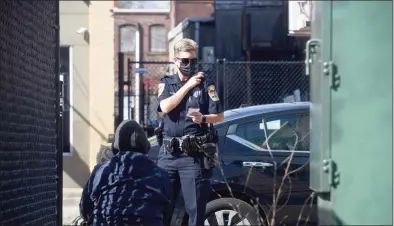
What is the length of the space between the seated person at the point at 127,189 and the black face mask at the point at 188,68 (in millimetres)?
1098

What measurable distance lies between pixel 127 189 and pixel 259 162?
2940 mm

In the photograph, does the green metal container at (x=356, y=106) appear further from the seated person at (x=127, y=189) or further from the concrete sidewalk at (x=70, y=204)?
the concrete sidewalk at (x=70, y=204)

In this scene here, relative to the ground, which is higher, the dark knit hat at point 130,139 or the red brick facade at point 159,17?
the red brick facade at point 159,17

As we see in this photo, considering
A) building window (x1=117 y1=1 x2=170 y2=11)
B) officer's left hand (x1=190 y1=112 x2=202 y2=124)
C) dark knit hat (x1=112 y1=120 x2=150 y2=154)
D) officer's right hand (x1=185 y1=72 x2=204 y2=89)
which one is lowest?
dark knit hat (x1=112 y1=120 x2=150 y2=154)

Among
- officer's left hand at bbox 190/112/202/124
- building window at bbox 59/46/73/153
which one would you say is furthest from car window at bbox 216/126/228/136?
building window at bbox 59/46/73/153

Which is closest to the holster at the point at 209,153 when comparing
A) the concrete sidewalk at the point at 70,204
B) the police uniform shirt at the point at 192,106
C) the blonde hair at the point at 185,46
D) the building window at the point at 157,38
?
the police uniform shirt at the point at 192,106

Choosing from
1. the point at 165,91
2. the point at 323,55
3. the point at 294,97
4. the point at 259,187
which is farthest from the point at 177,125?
the point at 294,97

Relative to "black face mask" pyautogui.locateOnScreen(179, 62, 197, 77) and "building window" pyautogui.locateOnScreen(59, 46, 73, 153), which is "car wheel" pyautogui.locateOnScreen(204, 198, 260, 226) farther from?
"building window" pyautogui.locateOnScreen(59, 46, 73, 153)

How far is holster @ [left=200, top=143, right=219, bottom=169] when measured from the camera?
5488mm

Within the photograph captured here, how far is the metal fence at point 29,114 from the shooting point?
501cm

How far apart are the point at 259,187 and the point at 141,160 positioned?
9.08 ft

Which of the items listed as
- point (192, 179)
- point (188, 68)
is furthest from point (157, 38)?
point (192, 179)

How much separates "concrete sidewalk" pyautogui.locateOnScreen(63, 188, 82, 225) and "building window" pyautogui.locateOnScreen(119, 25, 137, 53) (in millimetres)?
30824

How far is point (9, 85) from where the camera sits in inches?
200
